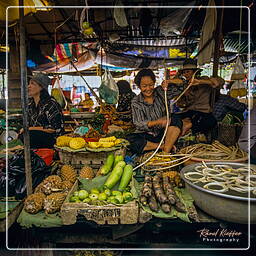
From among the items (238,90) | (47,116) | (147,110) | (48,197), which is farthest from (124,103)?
(48,197)

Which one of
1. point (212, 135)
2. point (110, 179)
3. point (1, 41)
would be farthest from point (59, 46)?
point (110, 179)

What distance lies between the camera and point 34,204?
75.5 inches

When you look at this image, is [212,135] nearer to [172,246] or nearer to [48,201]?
[172,246]

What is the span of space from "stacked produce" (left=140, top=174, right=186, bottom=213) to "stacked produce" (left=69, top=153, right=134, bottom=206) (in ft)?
0.50

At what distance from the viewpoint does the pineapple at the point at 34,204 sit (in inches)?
74.8

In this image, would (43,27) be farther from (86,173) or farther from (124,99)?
(86,173)

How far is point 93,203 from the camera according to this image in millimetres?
1829

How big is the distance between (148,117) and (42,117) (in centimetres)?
188

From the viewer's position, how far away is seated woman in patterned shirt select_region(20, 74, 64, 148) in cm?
330

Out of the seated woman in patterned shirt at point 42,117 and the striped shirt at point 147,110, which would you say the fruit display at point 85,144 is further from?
the striped shirt at point 147,110

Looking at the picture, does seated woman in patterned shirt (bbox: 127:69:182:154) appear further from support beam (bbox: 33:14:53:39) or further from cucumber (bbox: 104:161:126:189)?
support beam (bbox: 33:14:53:39)

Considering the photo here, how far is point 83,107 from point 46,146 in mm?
5975

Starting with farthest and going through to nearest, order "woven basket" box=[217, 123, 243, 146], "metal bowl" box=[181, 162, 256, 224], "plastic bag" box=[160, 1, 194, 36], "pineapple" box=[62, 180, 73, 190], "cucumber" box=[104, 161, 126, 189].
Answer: "plastic bag" box=[160, 1, 194, 36] < "woven basket" box=[217, 123, 243, 146] < "pineapple" box=[62, 180, 73, 190] < "cucumber" box=[104, 161, 126, 189] < "metal bowl" box=[181, 162, 256, 224]

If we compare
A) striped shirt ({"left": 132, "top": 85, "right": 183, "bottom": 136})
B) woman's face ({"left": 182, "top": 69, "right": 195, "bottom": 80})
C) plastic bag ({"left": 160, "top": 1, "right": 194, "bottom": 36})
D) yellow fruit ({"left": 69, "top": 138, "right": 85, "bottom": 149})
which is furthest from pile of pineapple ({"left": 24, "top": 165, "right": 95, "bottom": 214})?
plastic bag ({"left": 160, "top": 1, "right": 194, "bottom": 36})
